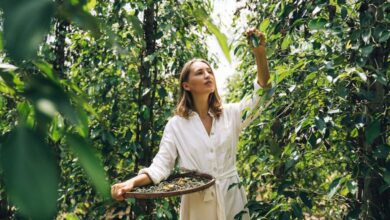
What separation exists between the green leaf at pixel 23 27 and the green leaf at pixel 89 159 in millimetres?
36

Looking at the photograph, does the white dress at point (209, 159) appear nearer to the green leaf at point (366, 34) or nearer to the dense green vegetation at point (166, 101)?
the dense green vegetation at point (166, 101)

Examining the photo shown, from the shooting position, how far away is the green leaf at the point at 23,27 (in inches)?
6.5

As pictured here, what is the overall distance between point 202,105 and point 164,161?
0.82ft

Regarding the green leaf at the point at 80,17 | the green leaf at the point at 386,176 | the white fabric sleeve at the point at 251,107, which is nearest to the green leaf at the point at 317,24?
the white fabric sleeve at the point at 251,107

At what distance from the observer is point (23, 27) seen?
167mm

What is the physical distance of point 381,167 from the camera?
122 centimetres

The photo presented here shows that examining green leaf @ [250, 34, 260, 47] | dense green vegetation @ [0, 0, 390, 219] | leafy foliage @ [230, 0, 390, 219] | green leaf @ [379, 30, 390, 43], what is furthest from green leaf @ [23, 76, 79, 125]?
green leaf @ [250, 34, 260, 47]

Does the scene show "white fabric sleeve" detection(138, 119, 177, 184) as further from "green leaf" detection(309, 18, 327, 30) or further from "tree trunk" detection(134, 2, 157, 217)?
"green leaf" detection(309, 18, 327, 30)

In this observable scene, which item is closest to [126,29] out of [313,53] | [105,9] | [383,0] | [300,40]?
[105,9]

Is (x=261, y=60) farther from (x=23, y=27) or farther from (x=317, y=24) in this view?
(x=23, y=27)

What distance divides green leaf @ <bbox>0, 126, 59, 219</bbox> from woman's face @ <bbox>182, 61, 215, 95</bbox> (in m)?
1.57

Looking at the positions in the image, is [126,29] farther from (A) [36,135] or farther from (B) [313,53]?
(A) [36,135]

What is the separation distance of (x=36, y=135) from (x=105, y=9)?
2409 mm

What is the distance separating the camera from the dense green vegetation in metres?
0.18
